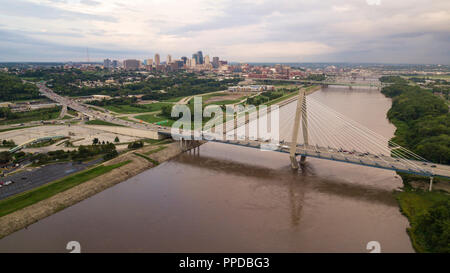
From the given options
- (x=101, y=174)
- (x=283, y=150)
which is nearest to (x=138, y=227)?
(x=101, y=174)

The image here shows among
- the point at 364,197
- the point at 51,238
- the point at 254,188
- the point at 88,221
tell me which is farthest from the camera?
the point at 254,188

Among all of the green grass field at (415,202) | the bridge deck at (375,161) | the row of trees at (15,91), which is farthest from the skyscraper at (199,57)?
the green grass field at (415,202)

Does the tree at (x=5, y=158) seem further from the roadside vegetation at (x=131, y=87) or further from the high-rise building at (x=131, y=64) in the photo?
the high-rise building at (x=131, y=64)

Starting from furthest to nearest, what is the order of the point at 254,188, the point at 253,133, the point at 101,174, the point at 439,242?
the point at 253,133 → the point at 101,174 → the point at 254,188 → the point at 439,242

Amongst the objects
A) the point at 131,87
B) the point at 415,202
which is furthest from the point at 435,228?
the point at 131,87

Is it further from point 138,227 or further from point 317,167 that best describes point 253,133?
point 138,227

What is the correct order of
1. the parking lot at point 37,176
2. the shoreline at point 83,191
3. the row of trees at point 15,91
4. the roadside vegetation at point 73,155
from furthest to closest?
1. the row of trees at point 15,91
2. the roadside vegetation at point 73,155
3. the parking lot at point 37,176
4. the shoreline at point 83,191

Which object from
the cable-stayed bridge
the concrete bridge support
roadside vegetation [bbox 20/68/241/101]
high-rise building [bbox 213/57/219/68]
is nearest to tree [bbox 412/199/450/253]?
the cable-stayed bridge
